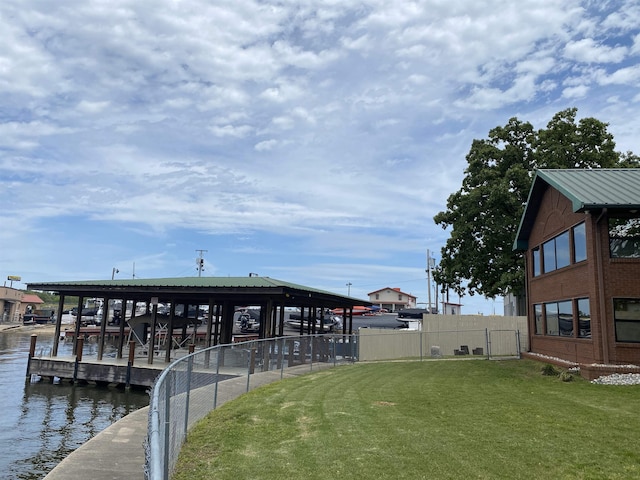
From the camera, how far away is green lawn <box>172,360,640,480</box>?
25.5 feet

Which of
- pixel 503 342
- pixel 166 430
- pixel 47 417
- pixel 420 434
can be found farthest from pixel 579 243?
pixel 47 417

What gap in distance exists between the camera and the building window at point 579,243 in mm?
19402

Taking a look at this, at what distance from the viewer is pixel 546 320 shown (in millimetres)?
24266

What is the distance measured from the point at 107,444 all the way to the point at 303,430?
150 inches

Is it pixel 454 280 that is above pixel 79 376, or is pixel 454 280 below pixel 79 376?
above

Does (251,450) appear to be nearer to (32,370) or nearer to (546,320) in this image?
(546,320)

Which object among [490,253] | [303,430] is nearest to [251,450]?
[303,430]

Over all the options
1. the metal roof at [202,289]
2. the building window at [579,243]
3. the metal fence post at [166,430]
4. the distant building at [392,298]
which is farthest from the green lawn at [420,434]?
the distant building at [392,298]

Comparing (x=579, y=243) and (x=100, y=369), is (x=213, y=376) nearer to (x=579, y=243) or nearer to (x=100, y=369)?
(x=579, y=243)

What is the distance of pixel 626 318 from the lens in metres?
18.1

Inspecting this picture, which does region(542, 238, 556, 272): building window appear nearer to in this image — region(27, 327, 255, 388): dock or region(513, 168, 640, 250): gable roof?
region(513, 168, 640, 250): gable roof

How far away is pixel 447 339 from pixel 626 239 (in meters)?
16.3

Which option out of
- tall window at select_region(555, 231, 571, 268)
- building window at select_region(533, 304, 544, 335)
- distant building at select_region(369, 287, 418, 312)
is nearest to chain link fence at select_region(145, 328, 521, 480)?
building window at select_region(533, 304, 544, 335)

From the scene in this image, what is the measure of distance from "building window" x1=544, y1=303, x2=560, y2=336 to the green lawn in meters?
6.28
